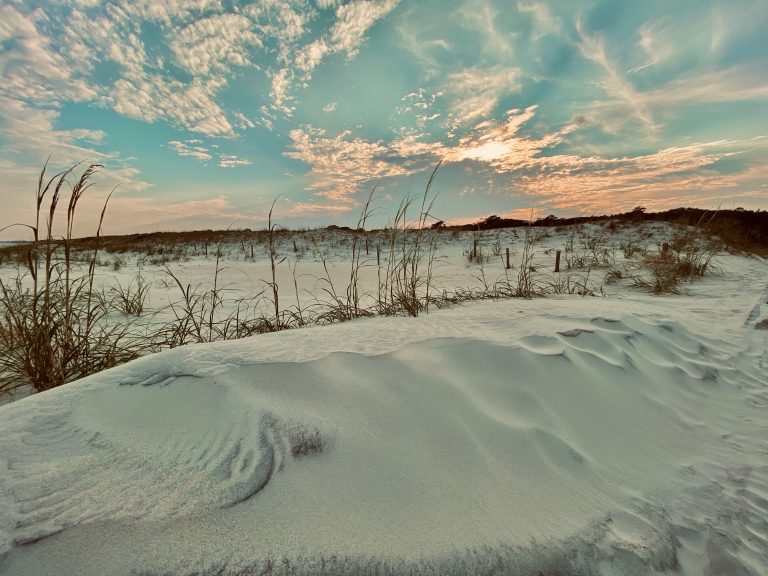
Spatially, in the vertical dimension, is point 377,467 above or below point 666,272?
above

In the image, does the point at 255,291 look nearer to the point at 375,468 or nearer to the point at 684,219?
the point at 375,468

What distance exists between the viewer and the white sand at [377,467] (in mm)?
772

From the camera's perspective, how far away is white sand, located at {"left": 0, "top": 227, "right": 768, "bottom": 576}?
2.53 feet

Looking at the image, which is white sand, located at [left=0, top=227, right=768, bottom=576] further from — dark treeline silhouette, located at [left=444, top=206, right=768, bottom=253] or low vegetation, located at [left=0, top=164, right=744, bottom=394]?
dark treeline silhouette, located at [left=444, top=206, right=768, bottom=253]

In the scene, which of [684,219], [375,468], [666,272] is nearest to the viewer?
[375,468]

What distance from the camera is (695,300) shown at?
4.47m

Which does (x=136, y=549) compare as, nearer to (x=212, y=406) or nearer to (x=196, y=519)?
(x=196, y=519)

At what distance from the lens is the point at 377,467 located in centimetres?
101

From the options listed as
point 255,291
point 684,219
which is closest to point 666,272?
point 255,291

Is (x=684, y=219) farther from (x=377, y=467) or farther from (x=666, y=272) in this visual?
(x=377, y=467)

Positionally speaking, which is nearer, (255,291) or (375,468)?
(375,468)

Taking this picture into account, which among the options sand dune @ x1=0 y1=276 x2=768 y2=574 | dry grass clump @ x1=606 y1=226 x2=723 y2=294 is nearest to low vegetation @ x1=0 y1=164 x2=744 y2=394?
dry grass clump @ x1=606 y1=226 x2=723 y2=294

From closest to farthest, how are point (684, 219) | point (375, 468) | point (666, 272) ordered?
point (375, 468), point (666, 272), point (684, 219)

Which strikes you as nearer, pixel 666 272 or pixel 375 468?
pixel 375 468
